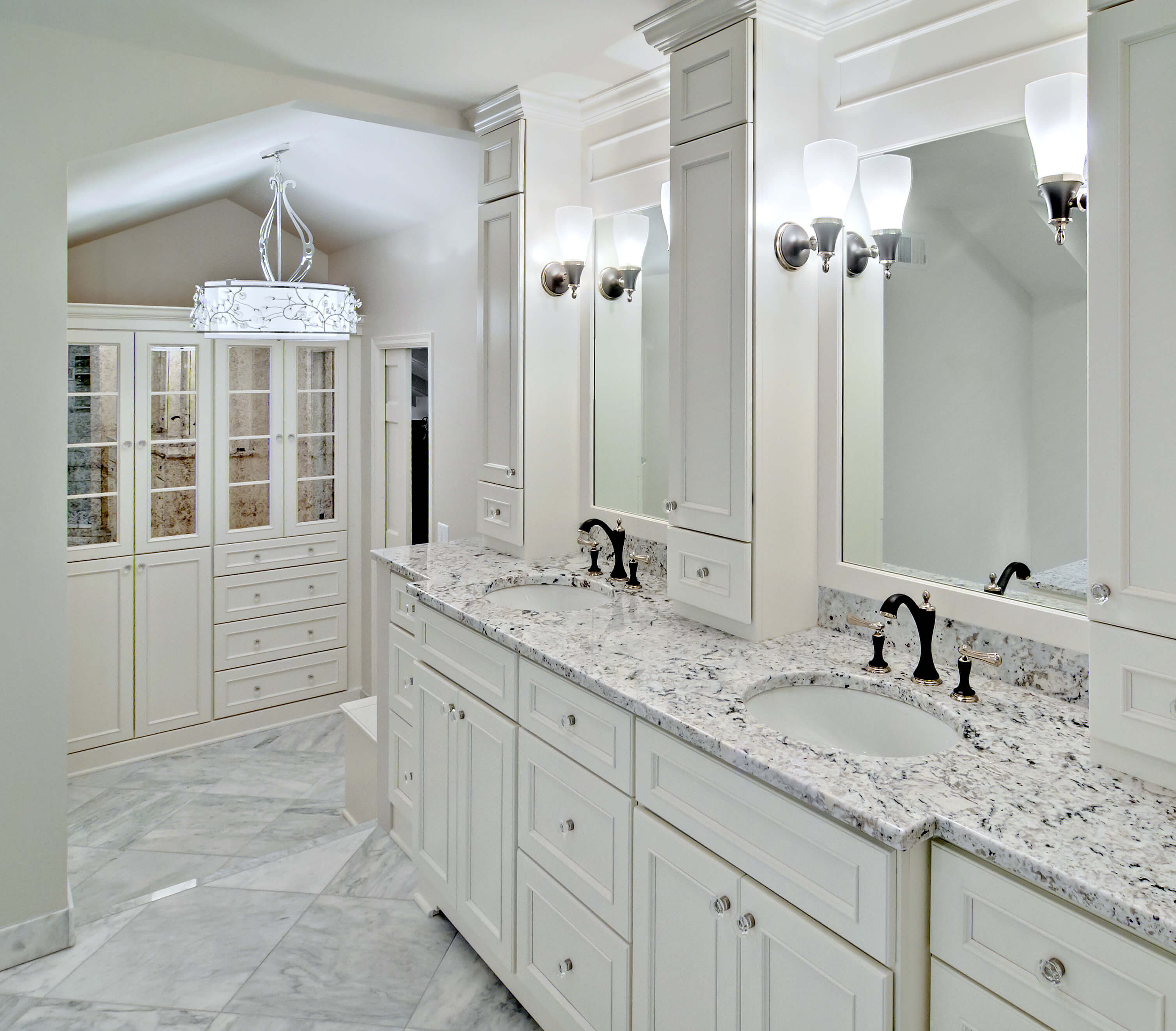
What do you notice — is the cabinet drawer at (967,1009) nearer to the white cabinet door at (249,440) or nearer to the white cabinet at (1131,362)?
the white cabinet at (1131,362)

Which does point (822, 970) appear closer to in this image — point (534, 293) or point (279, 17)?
point (534, 293)

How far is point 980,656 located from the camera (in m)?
1.62

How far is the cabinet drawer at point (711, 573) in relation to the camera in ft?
6.56

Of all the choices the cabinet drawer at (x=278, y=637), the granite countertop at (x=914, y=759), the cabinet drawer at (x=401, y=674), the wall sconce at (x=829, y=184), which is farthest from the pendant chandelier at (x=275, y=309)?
the wall sconce at (x=829, y=184)

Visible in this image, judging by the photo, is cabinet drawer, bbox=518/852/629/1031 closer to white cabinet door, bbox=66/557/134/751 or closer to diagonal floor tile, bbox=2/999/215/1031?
diagonal floor tile, bbox=2/999/215/1031

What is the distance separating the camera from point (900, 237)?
189 centimetres

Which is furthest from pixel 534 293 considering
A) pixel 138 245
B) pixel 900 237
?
pixel 138 245

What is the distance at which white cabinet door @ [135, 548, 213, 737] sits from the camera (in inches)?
175

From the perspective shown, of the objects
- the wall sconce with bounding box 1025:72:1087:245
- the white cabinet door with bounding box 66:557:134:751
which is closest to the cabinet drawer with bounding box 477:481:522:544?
the wall sconce with bounding box 1025:72:1087:245

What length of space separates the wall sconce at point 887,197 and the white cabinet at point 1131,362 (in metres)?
0.60

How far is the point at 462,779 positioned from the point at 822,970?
48.8 inches

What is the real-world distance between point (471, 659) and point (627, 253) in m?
1.39

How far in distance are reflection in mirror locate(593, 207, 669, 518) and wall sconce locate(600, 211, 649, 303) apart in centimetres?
1

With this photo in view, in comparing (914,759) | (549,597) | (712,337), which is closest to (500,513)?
(549,597)
